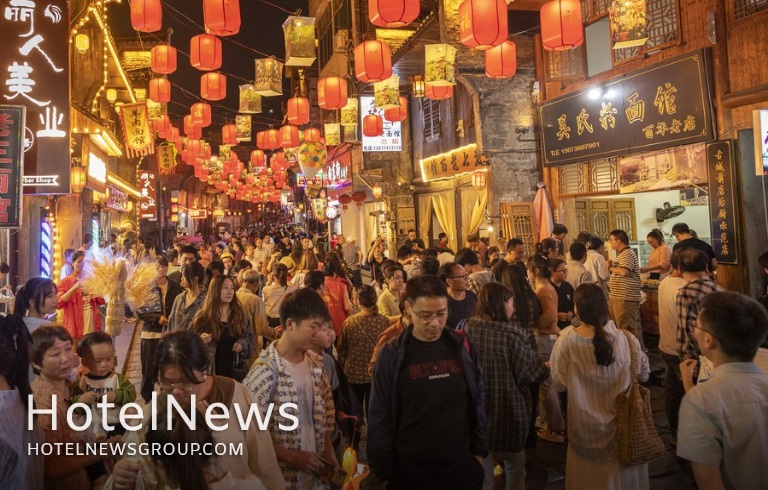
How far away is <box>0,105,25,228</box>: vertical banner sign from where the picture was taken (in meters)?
7.30

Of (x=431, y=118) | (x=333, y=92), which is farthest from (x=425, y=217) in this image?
(x=333, y=92)

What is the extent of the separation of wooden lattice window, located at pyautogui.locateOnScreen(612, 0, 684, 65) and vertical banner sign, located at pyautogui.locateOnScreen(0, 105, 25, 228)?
1068cm

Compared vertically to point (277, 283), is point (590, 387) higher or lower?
lower

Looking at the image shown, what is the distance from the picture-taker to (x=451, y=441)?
132 inches

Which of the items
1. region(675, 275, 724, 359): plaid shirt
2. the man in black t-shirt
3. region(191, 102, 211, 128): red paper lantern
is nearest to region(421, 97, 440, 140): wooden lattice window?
region(191, 102, 211, 128): red paper lantern

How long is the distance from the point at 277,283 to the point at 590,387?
544 cm

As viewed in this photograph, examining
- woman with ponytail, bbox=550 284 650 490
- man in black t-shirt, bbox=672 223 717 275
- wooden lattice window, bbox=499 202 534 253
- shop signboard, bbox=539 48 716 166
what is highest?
shop signboard, bbox=539 48 716 166

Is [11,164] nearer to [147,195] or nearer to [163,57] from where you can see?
[163,57]

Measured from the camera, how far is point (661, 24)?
35.7 ft

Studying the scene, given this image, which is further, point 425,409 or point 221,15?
point 221,15

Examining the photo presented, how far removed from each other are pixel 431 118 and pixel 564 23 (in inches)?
492

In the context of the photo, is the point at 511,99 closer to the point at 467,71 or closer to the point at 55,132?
the point at 467,71

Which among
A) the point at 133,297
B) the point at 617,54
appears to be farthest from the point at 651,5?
the point at 133,297

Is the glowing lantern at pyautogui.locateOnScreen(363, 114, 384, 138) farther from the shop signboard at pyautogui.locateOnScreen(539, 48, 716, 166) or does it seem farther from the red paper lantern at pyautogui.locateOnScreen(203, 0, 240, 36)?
the red paper lantern at pyautogui.locateOnScreen(203, 0, 240, 36)
